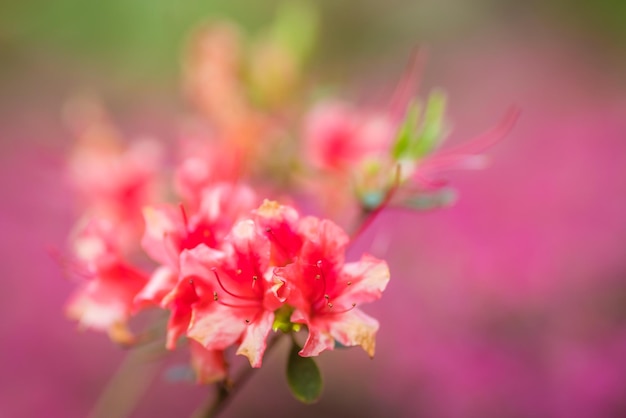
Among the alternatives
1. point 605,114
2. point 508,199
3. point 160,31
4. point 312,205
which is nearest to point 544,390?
point 508,199

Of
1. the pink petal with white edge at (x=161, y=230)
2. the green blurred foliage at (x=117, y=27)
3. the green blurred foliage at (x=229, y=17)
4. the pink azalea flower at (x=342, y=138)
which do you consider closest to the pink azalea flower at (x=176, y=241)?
the pink petal with white edge at (x=161, y=230)

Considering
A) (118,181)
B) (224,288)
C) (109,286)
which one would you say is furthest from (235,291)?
(118,181)

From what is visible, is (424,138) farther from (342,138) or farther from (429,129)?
(342,138)

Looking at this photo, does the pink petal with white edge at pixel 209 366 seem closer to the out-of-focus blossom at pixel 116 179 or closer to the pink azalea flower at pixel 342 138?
the out-of-focus blossom at pixel 116 179

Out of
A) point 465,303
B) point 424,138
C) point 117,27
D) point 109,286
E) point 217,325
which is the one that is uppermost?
point 424,138

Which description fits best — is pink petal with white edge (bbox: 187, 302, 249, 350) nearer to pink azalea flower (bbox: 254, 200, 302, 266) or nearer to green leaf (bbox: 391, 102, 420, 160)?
pink azalea flower (bbox: 254, 200, 302, 266)

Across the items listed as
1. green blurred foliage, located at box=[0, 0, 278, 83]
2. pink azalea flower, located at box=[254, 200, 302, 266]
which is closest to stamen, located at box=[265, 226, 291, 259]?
pink azalea flower, located at box=[254, 200, 302, 266]
